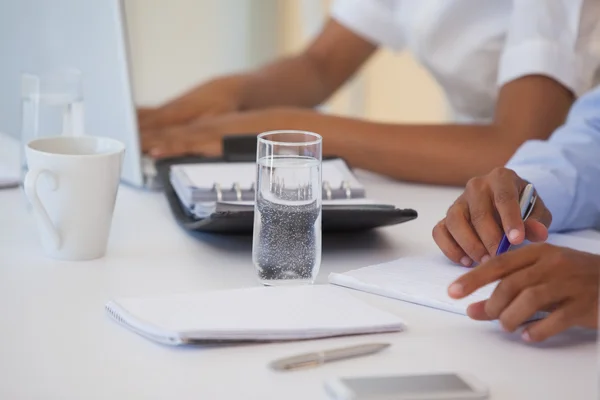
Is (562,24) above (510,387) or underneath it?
above

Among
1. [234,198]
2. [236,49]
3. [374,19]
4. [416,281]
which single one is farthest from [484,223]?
[236,49]

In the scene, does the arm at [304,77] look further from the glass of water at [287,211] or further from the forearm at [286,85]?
the glass of water at [287,211]

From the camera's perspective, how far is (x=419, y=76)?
3.08 metres

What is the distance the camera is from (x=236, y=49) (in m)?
3.31

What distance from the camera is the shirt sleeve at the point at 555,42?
1.42 metres

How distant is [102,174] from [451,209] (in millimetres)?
363

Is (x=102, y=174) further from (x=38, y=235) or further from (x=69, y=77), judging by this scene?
(x=69, y=77)

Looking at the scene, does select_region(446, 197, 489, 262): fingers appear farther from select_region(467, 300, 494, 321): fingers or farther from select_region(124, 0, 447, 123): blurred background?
select_region(124, 0, 447, 123): blurred background

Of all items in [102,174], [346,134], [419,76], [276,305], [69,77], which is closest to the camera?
[276,305]

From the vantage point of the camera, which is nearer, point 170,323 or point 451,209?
point 170,323

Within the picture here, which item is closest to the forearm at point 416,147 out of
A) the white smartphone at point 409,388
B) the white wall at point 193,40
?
the white smartphone at point 409,388

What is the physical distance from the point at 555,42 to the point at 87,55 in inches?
28.3

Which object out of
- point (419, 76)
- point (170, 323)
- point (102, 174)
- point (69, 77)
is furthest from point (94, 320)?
point (419, 76)

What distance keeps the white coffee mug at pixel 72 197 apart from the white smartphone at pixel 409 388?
0.39m
